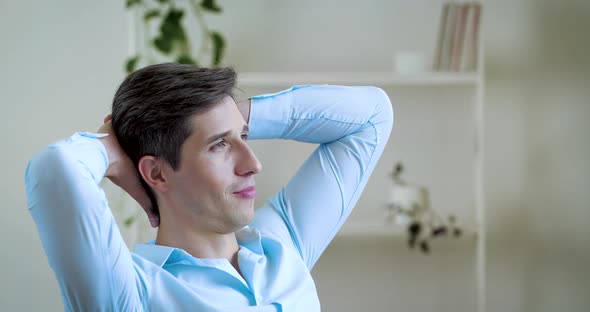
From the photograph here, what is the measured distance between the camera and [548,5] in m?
3.45

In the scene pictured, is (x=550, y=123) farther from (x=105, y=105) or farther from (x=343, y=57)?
(x=105, y=105)

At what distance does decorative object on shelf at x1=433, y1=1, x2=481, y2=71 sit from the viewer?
10.4ft

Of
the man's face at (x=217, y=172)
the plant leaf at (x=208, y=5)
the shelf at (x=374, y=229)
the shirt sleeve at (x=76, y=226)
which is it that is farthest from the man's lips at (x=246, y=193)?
the plant leaf at (x=208, y=5)

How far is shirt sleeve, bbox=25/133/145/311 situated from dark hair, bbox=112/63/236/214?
0.60 feet

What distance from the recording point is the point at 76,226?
95 centimetres

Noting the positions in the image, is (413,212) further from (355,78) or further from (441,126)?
(355,78)

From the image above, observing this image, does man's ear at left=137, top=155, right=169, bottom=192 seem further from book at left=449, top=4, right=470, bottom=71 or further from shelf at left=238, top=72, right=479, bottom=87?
book at left=449, top=4, right=470, bottom=71

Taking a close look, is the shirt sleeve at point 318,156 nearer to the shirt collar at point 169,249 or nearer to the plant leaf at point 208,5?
the shirt collar at point 169,249

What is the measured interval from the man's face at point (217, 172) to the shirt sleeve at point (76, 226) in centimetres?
22

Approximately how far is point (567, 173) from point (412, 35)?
912mm

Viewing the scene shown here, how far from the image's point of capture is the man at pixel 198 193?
97 centimetres

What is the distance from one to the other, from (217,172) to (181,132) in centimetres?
9

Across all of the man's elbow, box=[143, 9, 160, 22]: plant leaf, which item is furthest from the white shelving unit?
the man's elbow

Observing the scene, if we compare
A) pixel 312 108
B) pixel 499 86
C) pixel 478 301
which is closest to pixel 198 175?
pixel 312 108
